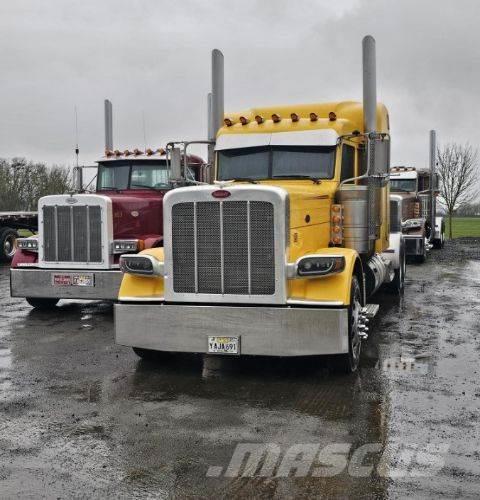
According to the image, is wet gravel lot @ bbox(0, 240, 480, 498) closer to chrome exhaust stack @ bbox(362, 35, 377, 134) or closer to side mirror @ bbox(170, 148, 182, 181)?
side mirror @ bbox(170, 148, 182, 181)

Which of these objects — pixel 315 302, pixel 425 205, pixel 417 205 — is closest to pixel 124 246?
pixel 315 302

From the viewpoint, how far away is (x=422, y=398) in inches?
258

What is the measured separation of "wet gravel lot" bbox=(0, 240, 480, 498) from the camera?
183 inches

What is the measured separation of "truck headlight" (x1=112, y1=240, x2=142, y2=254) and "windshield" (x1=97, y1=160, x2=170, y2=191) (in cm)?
220

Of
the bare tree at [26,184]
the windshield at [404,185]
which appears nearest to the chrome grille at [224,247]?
the windshield at [404,185]

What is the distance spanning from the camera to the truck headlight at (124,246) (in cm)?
1100

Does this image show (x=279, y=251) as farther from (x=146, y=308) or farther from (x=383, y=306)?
(x=383, y=306)

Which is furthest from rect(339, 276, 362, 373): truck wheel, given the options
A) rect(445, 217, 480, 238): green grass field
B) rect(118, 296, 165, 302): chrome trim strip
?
rect(445, 217, 480, 238): green grass field

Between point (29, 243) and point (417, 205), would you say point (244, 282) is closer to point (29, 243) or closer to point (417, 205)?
point (29, 243)

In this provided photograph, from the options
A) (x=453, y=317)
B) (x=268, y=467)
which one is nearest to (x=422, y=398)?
(x=268, y=467)

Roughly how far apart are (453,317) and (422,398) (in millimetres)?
4830

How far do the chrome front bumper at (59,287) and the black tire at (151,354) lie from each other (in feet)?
9.54

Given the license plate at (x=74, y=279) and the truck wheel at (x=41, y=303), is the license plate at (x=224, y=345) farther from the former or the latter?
the truck wheel at (x=41, y=303)

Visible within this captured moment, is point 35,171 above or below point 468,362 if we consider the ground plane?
above
